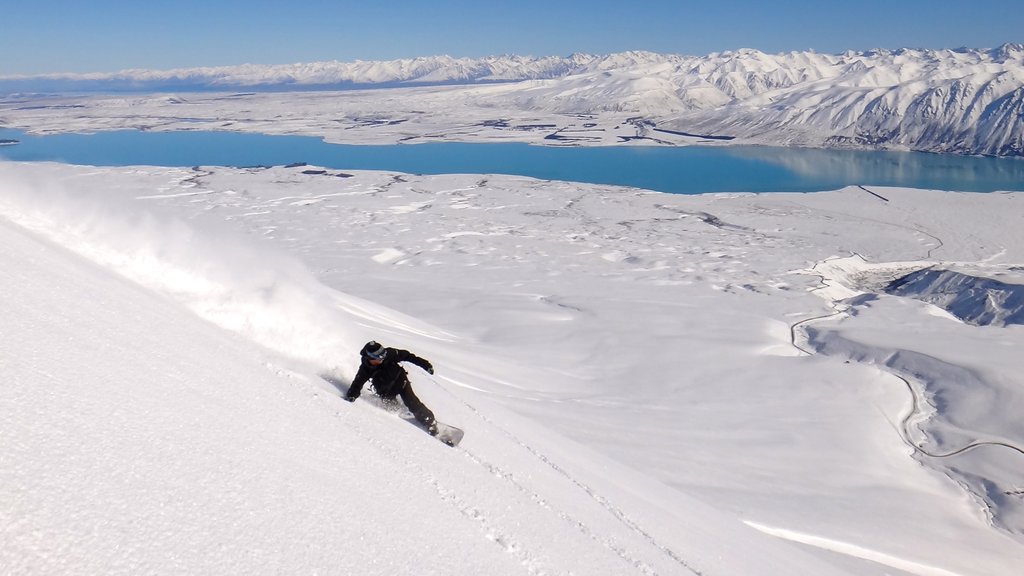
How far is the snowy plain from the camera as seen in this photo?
9.28 feet

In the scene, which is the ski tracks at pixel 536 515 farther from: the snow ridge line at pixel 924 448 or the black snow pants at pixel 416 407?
the snow ridge line at pixel 924 448

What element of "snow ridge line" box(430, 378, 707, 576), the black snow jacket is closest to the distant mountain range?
"snow ridge line" box(430, 378, 707, 576)

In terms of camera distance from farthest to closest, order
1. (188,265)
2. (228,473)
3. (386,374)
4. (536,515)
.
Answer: (188,265)
(386,374)
(536,515)
(228,473)

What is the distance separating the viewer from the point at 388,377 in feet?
18.1

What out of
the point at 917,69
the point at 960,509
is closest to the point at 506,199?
the point at 960,509

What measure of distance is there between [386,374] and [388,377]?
30 mm

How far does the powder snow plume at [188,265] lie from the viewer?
6.50 meters

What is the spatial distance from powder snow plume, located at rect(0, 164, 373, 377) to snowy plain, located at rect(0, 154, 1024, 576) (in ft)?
0.11

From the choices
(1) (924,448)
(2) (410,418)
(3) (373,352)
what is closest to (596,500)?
(2) (410,418)

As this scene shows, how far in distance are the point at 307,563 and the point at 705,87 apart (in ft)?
546

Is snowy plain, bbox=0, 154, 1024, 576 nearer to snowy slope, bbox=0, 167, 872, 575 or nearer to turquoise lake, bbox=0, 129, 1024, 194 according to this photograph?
snowy slope, bbox=0, 167, 872, 575

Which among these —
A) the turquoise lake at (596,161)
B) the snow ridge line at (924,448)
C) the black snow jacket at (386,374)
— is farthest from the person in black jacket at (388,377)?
the turquoise lake at (596,161)

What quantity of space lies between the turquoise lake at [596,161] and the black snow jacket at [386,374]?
50.5 m

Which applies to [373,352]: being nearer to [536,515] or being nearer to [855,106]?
[536,515]
